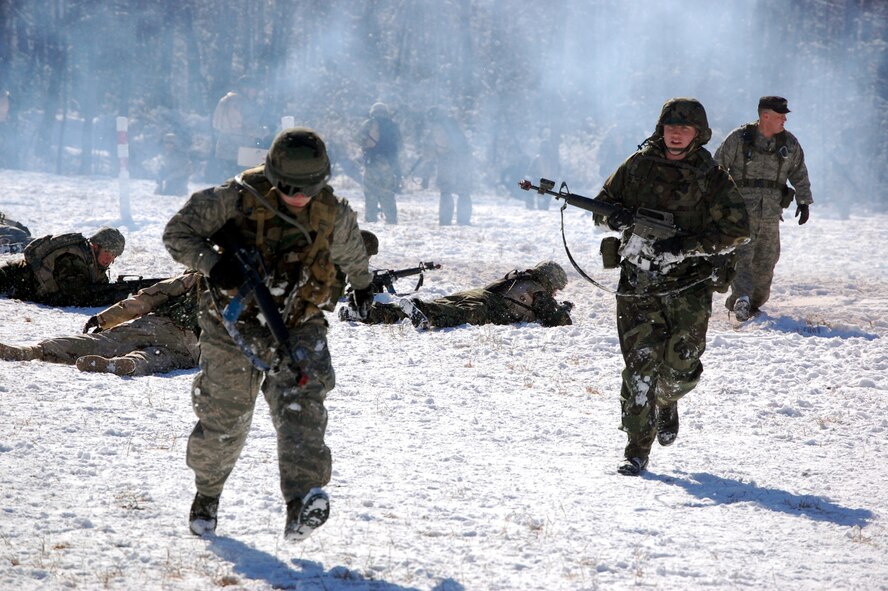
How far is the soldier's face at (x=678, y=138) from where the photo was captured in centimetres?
516

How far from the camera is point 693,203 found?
17.2 ft

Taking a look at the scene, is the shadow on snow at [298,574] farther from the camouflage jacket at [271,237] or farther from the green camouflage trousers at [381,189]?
the green camouflage trousers at [381,189]

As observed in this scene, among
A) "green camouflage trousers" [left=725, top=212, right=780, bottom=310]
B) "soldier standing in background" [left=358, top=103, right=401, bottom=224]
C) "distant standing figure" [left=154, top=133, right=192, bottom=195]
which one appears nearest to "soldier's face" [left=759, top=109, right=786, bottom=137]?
"green camouflage trousers" [left=725, top=212, right=780, bottom=310]

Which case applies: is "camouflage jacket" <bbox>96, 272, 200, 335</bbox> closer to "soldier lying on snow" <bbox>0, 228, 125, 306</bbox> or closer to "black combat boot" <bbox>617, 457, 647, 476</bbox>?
"soldier lying on snow" <bbox>0, 228, 125, 306</bbox>

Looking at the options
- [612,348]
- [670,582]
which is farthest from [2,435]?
[612,348]

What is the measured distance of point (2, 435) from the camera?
4.90 m

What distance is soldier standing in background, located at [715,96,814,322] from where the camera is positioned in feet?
29.2

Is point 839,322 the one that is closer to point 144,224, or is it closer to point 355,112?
point 144,224

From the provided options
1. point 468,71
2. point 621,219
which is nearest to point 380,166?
point 621,219

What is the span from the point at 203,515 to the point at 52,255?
580 centimetres

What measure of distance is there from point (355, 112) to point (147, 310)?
73.6ft

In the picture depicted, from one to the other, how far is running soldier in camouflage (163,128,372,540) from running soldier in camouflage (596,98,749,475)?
1.94 metres

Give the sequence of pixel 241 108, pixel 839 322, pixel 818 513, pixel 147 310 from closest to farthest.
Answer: pixel 818 513, pixel 147 310, pixel 839 322, pixel 241 108

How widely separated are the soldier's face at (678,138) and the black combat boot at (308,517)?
2.78 meters
